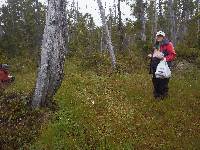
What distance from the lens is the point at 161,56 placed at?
9461 millimetres

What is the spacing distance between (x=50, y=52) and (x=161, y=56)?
284 cm

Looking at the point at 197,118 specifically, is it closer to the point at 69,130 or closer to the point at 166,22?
the point at 69,130

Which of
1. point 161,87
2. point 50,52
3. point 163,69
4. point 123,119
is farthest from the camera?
point 161,87

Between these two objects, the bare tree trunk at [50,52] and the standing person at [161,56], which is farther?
the standing person at [161,56]

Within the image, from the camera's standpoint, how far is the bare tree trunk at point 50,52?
8648mm

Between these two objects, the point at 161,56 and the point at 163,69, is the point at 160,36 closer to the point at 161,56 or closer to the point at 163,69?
the point at 161,56

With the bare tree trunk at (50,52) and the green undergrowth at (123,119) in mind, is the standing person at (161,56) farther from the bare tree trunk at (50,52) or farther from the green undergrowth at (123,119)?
the bare tree trunk at (50,52)

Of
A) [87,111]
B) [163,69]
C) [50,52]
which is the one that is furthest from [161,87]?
[50,52]

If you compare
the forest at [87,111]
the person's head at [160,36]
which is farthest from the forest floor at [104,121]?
the person's head at [160,36]

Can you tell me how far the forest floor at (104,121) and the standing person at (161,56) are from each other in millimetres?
264

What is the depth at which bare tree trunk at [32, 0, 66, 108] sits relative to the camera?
865cm

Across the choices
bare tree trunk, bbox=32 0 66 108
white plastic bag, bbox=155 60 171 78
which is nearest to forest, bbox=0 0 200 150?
bare tree trunk, bbox=32 0 66 108

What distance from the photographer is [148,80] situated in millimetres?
12594

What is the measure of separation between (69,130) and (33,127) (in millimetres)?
791
